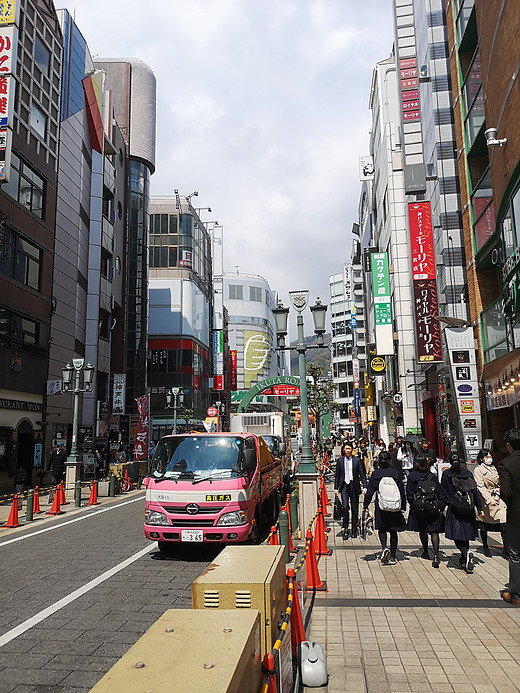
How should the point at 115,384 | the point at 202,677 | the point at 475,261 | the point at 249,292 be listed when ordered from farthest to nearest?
the point at 249,292 → the point at 115,384 → the point at 475,261 → the point at 202,677

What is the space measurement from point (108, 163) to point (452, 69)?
89.6 feet

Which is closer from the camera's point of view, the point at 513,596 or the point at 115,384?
the point at 513,596

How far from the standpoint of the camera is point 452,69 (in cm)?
2275

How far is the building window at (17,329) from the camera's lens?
24.7m

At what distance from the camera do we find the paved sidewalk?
491cm

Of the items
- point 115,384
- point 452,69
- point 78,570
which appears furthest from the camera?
point 115,384

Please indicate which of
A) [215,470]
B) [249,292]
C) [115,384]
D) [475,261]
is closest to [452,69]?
[475,261]

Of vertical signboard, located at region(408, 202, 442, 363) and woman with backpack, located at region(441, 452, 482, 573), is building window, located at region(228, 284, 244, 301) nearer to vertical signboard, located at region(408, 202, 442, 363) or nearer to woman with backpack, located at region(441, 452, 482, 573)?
vertical signboard, located at region(408, 202, 442, 363)

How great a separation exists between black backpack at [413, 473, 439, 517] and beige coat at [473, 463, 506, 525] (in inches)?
37.4

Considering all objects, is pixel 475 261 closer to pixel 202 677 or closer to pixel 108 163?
pixel 202 677

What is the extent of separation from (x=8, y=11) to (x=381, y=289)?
26.1m

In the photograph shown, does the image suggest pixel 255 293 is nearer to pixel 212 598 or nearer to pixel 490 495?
pixel 490 495

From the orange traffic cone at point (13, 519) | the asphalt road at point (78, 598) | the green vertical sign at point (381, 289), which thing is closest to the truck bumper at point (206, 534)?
the asphalt road at point (78, 598)

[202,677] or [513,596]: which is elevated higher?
[202,677]
